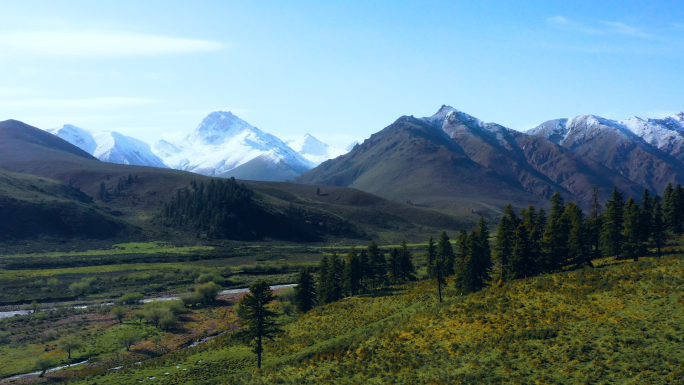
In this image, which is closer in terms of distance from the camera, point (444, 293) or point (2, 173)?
point (444, 293)

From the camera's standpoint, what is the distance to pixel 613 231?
185ft

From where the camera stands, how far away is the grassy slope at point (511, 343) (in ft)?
98.0

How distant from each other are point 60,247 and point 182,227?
167ft

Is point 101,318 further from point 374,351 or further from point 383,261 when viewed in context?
point 374,351

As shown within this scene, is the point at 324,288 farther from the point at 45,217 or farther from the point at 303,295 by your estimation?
the point at 45,217

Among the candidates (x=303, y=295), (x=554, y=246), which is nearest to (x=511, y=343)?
(x=554, y=246)

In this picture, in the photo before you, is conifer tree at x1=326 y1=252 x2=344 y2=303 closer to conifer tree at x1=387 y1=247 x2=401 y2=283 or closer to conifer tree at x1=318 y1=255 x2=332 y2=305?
conifer tree at x1=318 y1=255 x2=332 y2=305

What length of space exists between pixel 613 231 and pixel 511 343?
30371 millimetres

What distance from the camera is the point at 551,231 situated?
55.5 metres

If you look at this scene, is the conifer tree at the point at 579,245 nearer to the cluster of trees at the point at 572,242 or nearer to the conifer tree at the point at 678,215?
the cluster of trees at the point at 572,242

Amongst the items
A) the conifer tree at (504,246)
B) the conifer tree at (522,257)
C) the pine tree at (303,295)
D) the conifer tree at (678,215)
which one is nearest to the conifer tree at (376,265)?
the pine tree at (303,295)

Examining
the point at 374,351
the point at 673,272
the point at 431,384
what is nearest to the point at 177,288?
the point at 374,351

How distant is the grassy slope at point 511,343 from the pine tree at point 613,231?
12.9ft

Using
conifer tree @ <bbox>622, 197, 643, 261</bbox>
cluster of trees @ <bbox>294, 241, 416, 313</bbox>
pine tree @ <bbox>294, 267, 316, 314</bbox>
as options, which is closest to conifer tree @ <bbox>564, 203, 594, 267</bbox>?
conifer tree @ <bbox>622, 197, 643, 261</bbox>
